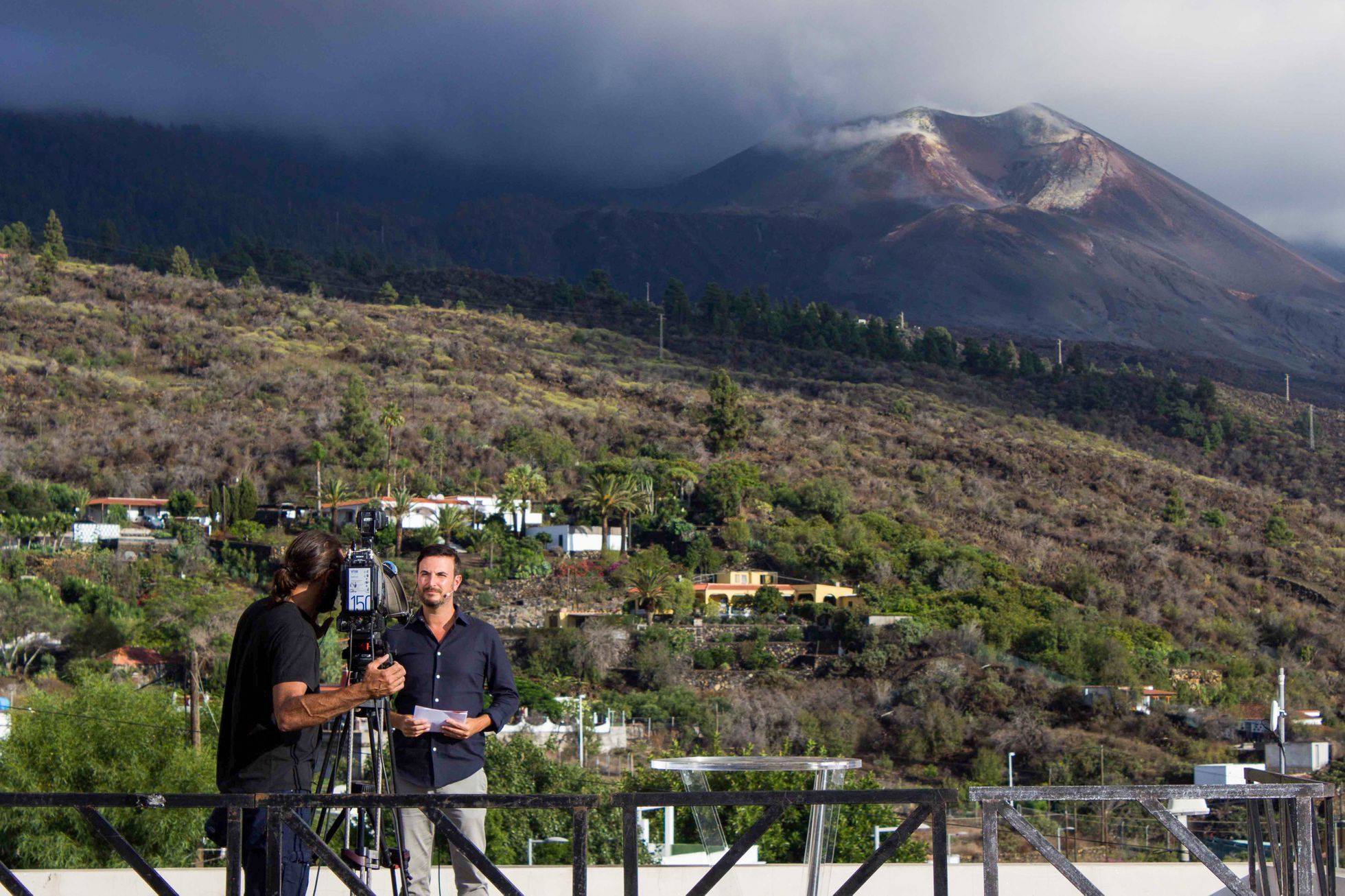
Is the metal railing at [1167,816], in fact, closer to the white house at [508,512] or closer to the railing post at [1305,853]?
the railing post at [1305,853]

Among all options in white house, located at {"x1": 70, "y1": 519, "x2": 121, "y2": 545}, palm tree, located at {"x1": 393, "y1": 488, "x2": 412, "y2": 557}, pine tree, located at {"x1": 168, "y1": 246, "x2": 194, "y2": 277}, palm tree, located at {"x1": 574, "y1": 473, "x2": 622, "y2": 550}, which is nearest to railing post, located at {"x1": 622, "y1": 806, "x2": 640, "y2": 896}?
palm tree, located at {"x1": 393, "y1": 488, "x2": 412, "y2": 557}

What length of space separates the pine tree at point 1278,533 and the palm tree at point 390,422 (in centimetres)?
3338

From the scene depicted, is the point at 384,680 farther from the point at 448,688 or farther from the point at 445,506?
the point at 445,506

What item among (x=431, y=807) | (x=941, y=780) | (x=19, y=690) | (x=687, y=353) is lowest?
(x=941, y=780)

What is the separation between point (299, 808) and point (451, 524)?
39.5 metres

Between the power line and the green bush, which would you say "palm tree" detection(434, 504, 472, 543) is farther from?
the power line

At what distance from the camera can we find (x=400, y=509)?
41.3m

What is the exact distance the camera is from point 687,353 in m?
80.1

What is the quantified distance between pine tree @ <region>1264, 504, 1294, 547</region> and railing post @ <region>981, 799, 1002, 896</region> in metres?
53.5

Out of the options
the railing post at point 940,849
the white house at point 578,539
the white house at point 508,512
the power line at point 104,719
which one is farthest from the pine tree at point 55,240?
the railing post at point 940,849

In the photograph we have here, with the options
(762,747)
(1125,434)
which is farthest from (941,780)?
(1125,434)

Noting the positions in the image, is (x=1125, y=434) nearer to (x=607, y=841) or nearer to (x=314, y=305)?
(x=314, y=305)

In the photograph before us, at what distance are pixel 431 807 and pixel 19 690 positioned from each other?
28.0 metres

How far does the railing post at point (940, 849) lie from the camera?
10.5 ft
